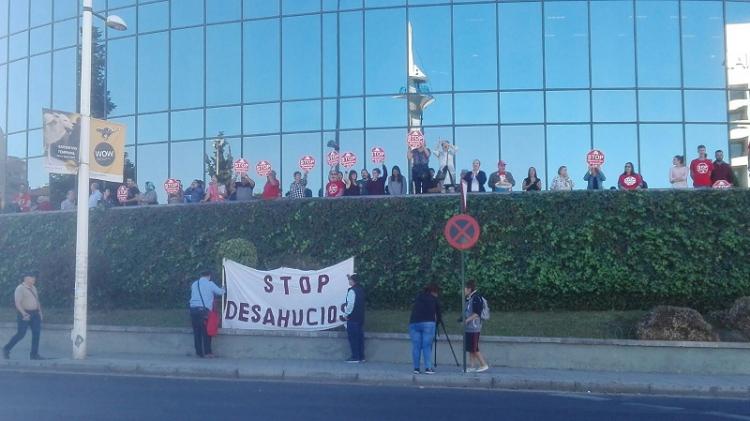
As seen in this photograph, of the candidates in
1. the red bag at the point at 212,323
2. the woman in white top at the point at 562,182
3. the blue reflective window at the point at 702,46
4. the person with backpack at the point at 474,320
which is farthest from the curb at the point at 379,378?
the blue reflective window at the point at 702,46

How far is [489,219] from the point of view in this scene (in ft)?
70.8

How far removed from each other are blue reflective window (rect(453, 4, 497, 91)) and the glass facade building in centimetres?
3

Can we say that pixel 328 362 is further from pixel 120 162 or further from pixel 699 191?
pixel 699 191

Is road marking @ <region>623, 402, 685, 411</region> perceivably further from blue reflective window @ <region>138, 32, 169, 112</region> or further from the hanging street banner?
blue reflective window @ <region>138, 32, 169, 112</region>

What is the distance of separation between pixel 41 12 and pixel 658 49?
2029cm

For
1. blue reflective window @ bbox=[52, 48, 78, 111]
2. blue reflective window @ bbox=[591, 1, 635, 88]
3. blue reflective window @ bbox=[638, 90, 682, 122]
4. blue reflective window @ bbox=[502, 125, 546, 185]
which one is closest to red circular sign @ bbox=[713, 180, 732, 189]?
blue reflective window @ bbox=[638, 90, 682, 122]

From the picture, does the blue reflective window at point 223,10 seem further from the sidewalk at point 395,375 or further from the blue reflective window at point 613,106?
the sidewalk at point 395,375

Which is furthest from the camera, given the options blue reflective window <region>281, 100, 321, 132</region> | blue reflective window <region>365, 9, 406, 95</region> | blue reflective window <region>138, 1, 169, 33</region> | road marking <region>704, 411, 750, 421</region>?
blue reflective window <region>138, 1, 169, 33</region>

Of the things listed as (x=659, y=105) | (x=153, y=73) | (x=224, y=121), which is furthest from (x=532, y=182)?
(x=153, y=73)

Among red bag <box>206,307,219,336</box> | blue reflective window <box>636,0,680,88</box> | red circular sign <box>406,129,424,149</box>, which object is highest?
blue reflective window <box>636,0,680,88</box>

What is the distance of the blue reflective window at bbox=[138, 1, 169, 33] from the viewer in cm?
2966

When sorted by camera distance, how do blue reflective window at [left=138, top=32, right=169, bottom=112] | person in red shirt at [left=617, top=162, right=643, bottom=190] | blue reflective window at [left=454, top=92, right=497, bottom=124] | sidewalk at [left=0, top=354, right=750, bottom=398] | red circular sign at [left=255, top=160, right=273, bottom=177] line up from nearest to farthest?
sidewalk at [left=0, top=354, right=750, bottom=398], person in red shirt at [left=617, top=162, right=643, bottom=190], blue reflective window at [left=454, top=92, right=497, bottom=124], red circular sign at [left=255, top=160, right=273, bottom=177], blue reflective window at [left=138, top=32, right=169, bottom=112]

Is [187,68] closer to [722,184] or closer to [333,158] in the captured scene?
[333,158]

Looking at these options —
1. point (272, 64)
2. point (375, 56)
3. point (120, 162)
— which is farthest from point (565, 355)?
point (272, 64)
